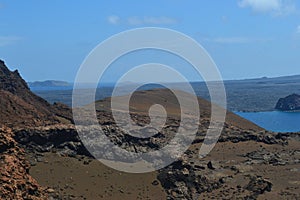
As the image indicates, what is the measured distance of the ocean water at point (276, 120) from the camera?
97.2 meters

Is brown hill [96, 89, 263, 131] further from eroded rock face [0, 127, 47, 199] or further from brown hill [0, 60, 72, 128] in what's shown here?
eroded rock face [0, 127, 47, 199]

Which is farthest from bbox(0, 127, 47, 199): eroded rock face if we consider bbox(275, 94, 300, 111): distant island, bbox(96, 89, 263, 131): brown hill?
bbox(275, 94, 300, 111): distant island

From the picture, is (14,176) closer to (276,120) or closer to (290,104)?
(276,120)

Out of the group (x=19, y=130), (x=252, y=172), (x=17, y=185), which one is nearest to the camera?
(x=17, y=185)

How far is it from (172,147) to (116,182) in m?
9.93

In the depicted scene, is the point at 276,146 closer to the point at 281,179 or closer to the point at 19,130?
the point at 281,179

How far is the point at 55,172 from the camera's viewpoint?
1481 inches

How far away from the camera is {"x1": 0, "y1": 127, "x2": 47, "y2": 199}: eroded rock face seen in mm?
20008

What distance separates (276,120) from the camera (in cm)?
11406

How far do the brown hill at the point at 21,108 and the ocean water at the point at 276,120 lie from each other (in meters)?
46.8

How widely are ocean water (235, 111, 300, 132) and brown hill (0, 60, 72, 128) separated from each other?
46.8 m

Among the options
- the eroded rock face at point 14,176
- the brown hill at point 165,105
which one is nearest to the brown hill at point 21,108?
the brown hill at point 165,105

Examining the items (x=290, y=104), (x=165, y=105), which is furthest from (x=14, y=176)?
(x=290, y=104)

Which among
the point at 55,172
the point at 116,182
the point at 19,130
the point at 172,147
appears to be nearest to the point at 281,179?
the point at 172,147
